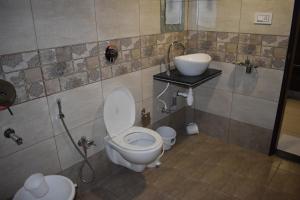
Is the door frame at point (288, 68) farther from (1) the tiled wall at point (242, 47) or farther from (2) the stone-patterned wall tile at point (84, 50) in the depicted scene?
(2) the stone-patterned wall tile at point (84, 50)

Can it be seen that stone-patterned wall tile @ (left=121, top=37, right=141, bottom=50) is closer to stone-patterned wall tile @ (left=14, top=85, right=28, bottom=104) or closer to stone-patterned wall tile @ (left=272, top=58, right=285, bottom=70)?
stone-patterned wall tile @ (left=14, top=85, right=28, bottom=104)

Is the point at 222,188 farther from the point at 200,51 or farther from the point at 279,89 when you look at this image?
the point at 200,51

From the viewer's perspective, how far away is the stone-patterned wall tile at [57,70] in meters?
1.66

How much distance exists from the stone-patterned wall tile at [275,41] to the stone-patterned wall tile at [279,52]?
36 millimetres

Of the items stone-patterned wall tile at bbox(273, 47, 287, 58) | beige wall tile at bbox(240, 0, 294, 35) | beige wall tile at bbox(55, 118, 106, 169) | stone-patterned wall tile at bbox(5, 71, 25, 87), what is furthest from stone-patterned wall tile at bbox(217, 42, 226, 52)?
stone-patterned wall tile at bbox(5, 71, 25, 87)

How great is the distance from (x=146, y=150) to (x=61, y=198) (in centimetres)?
69

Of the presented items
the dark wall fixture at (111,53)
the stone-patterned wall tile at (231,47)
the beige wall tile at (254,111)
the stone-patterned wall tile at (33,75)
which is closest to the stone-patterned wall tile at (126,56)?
the dark wall fixture at (111,53)

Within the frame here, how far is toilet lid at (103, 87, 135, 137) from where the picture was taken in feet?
6.79

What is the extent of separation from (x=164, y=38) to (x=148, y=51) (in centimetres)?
27

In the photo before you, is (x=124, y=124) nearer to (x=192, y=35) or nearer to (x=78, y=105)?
(x=78, y=105)

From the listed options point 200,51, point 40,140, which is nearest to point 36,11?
point 40,140

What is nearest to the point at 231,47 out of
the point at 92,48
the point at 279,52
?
the point at 279,52

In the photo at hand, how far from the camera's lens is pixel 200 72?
2459 millimetres

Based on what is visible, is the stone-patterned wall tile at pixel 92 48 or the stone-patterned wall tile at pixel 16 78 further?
the stone-patterned wall tile at pixel 92 48
